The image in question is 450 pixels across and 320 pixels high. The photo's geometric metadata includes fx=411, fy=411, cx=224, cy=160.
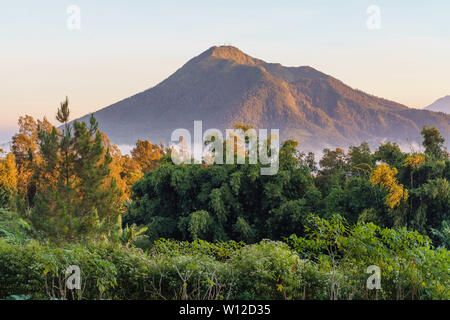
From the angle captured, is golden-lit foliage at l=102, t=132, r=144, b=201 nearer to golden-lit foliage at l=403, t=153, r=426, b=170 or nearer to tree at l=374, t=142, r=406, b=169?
tree at l=374, t=142, r=406, b=169

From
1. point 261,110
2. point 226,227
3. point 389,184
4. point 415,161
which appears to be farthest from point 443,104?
point 226,227

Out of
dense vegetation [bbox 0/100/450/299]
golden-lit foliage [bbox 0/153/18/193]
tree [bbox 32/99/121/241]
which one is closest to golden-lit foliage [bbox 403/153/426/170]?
dense vegetation [bbox 0/100/450/299]

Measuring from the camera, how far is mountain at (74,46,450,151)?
10162 centimetres

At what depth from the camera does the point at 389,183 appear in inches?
452

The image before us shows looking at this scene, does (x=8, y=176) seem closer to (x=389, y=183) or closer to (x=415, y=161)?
(x=389, y=183)

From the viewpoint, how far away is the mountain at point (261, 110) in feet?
333

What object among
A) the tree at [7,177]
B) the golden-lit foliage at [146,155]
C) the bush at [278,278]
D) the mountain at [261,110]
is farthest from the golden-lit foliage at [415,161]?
the mountain at [261,110]

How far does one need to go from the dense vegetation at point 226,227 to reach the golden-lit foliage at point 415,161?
0.05 meters

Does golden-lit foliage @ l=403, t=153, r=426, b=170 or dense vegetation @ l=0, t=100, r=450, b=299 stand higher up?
golden-lit foliage @ l=403, t=153, r=426, b=170

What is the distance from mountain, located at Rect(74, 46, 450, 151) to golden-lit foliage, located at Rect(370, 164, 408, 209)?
7823cm

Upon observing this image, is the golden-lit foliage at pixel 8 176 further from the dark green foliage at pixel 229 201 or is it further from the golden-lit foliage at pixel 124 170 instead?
the dark green foliage at pixel 229 201

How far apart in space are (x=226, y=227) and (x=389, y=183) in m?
5.60
